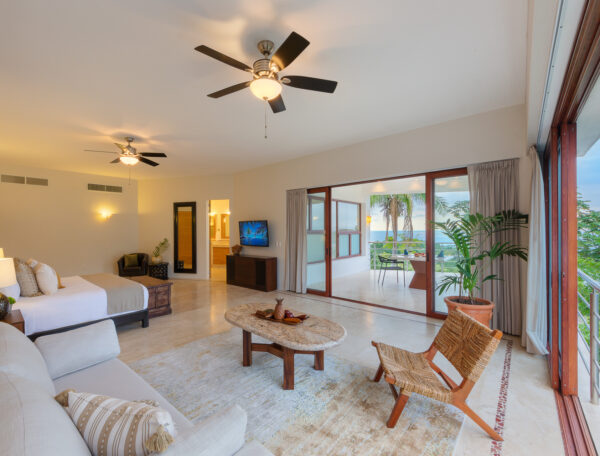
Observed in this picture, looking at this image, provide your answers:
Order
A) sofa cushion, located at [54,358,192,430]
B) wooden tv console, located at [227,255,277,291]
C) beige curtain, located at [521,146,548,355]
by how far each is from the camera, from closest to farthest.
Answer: sofa cushion, located at [54,358,192,430], beige curtain, located at [521,146,548,355], wooden tv console, located at [227,255,277,291]

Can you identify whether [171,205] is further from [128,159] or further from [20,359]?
[20,359]

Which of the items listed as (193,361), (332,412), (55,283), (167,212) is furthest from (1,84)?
(167,212)

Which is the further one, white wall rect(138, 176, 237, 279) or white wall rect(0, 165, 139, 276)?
white wall rect(138, 176, 237, 279)

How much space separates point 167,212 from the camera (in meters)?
8.16

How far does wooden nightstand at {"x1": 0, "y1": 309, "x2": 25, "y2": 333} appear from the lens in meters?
2.33

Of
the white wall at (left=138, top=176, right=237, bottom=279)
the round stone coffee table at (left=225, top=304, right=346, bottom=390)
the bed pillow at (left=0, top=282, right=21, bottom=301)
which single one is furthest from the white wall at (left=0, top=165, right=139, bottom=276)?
the round stone coffee table at (left=225, top=304, right=346, bottom=390)

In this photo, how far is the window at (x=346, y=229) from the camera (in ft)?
23.6

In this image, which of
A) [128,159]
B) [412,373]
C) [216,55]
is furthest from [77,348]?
[128,159]

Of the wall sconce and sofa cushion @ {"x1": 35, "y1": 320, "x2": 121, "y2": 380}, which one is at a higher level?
the wall sconce

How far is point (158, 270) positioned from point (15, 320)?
542cm

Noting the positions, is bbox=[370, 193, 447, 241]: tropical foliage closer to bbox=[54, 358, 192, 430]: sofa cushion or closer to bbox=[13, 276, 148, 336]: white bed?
bbox=[13, 276, 148, 336]: white bed

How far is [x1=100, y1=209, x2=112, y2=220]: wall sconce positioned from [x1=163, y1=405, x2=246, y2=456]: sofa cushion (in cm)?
823

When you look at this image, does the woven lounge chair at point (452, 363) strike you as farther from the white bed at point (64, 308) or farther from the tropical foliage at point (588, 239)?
the white bed at point (64, 308)

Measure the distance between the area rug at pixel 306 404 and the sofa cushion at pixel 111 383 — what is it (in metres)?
0.54
